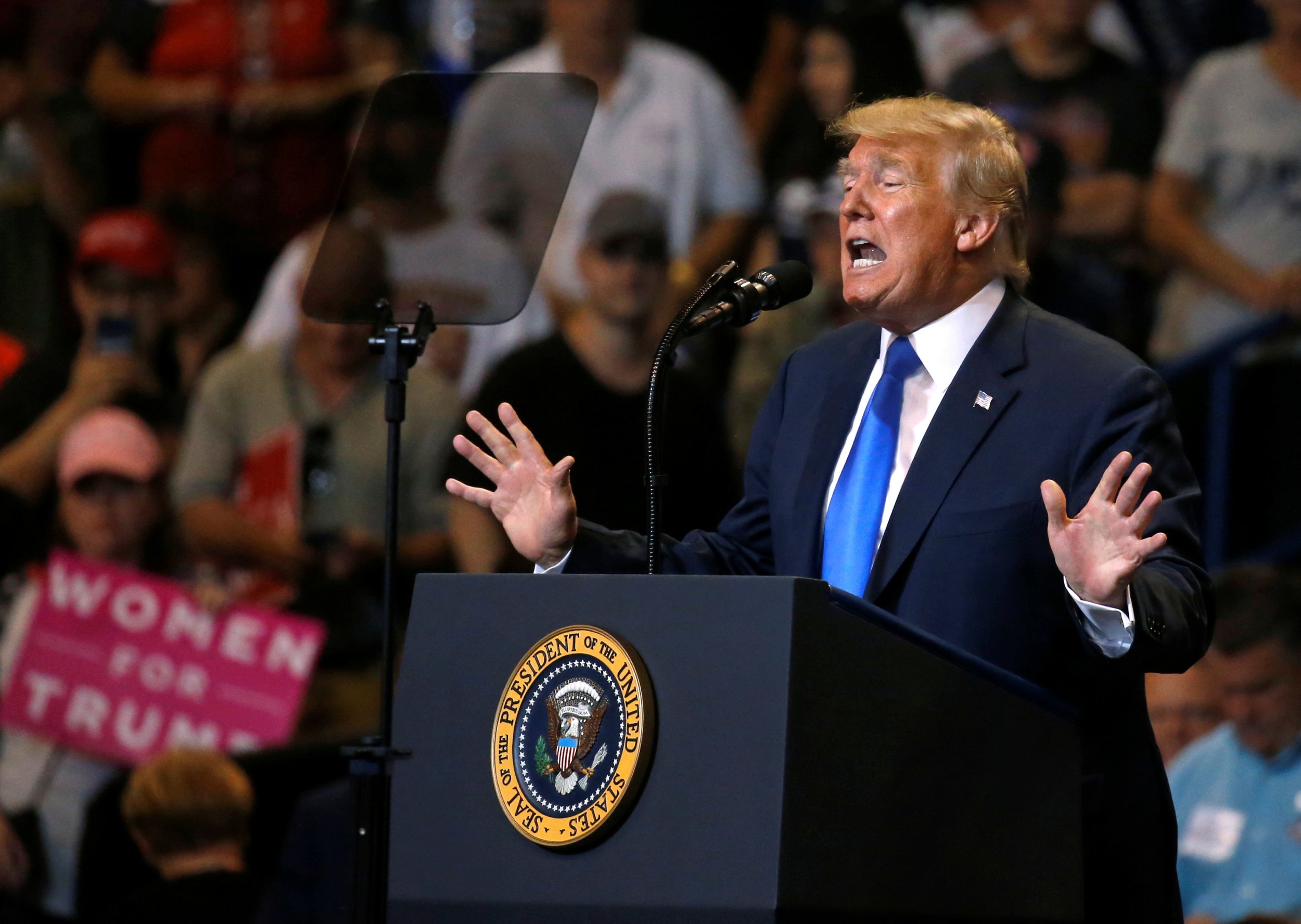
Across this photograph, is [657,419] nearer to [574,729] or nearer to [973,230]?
[574,729]

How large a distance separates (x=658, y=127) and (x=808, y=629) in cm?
366

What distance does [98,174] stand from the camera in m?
6.07

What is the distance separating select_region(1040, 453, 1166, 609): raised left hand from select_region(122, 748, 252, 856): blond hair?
2.48m

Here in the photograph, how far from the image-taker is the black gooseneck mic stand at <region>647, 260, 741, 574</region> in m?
1.97

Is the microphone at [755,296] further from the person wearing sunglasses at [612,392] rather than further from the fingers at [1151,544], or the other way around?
the person wearing sunglasses at [612,392]

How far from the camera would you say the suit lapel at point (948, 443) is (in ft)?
6.88

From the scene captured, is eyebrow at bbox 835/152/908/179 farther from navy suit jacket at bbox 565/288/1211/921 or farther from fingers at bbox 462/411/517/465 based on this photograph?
fingers at bbox 462/411/517/465

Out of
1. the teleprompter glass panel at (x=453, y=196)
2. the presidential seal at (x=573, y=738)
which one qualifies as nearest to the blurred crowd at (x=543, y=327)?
the teleprompter glass panel at (x=453, y=196)

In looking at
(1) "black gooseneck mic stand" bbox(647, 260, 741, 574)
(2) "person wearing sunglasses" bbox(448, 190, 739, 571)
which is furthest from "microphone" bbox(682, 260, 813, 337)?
(2) "person wearing sunglasses" bbox(448, 190, 739, 571)

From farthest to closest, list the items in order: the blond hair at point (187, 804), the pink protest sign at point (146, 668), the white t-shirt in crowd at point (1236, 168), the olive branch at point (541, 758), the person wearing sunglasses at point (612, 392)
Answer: the pink protest sign at point (146, 668), the white t-shirt in crowd at point (1236, 168), the person wearing sunglasses at point (612, 392), the blond hair at point (187, 804), the olive branch at point (541, 758)

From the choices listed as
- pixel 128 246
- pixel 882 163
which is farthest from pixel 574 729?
pixel 128 246

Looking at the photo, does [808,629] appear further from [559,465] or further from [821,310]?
[821,310]

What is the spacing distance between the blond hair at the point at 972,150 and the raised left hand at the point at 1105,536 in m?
0.55

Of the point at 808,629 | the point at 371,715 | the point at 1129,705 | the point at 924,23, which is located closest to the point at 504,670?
the point at 808,629
